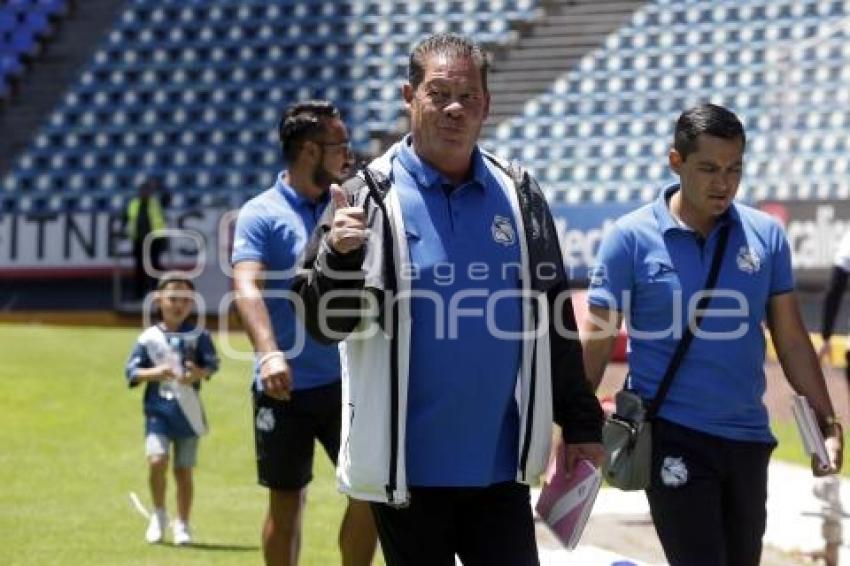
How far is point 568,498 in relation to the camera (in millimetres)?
5434

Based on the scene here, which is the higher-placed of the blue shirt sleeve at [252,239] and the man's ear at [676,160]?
the man's ear at [676,160]

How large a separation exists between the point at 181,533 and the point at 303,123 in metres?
3.51

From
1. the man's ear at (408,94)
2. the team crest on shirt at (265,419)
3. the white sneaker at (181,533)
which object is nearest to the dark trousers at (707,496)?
the man's ear at (408,94)

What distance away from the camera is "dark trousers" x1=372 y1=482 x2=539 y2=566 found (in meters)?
5.21

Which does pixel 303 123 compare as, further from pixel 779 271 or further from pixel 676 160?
pixel 779 271

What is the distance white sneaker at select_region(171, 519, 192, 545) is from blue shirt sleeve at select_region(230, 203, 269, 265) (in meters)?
3.25

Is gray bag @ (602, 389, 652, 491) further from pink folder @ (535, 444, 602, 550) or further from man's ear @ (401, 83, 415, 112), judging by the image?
man's ear @ (401, 83, 415, 112)

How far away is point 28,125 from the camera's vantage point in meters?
30.8

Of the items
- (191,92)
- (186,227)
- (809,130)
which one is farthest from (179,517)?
(191,92)

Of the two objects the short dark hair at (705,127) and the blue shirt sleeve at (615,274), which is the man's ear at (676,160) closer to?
the short dark hair at (705,127)

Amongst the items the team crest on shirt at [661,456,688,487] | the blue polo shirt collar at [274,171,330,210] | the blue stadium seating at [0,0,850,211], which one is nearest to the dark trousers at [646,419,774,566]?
the team crest on shirt at [661,456,688,487]

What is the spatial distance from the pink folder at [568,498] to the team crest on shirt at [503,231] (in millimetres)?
625

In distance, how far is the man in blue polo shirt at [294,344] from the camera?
7.67 metres

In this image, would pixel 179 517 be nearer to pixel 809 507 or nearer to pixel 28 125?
pixel 809 507
